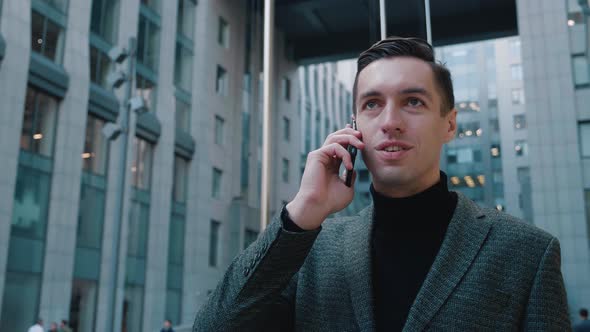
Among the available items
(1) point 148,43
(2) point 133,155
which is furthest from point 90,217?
(1) point 148,43

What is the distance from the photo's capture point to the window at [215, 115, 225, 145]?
99.2 ft

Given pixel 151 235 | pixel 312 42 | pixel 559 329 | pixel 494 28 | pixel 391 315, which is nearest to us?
pixel 559 329

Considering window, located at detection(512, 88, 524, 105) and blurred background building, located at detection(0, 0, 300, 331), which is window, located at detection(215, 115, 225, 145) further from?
window, located at detection(512, 88, 524, 105)

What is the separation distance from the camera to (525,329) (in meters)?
1.34

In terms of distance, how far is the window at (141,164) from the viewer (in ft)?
80.4

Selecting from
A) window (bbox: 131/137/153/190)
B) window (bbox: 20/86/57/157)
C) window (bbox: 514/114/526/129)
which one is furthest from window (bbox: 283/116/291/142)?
window (bbox: 20/86/57/157)

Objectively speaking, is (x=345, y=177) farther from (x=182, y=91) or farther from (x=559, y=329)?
(x=182, y=91)

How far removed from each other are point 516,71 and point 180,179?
52.1ft

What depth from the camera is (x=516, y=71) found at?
2508 centimetres

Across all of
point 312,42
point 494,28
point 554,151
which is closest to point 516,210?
point 554,151

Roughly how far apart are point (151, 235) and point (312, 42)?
44.4 feet

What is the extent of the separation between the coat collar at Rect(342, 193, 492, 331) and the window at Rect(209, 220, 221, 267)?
89.4ft

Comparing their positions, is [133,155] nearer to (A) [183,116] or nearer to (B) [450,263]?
(A) [183,116]

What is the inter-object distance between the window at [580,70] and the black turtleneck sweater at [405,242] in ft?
78.9
